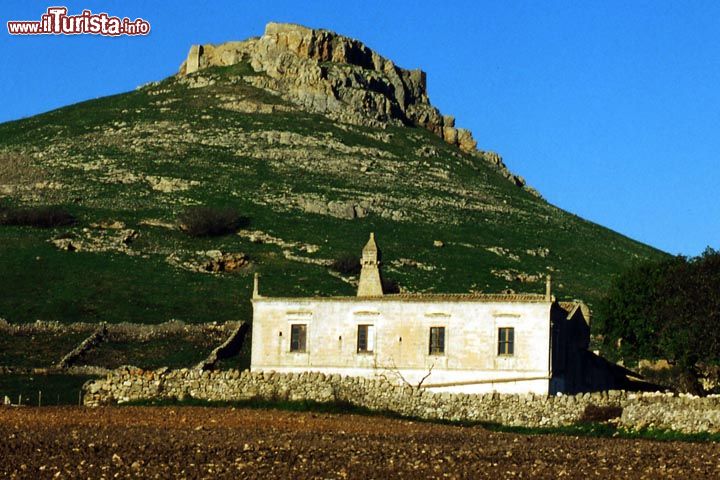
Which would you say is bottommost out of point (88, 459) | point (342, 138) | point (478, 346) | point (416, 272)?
point (88, 459)

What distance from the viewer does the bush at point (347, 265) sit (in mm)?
99125

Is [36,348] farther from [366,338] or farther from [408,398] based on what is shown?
[408,398]

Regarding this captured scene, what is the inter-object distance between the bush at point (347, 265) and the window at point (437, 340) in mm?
42109

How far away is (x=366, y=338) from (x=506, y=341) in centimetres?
570

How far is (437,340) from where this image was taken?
2234 inches

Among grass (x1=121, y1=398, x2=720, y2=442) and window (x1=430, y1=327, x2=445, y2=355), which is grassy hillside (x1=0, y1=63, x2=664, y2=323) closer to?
window (x1=430, y1=327, x2=445, y2=355)

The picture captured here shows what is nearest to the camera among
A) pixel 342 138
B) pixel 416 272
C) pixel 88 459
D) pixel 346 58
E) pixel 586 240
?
pixel 88 459

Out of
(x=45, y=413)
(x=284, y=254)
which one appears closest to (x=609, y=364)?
(x=45, y=413)

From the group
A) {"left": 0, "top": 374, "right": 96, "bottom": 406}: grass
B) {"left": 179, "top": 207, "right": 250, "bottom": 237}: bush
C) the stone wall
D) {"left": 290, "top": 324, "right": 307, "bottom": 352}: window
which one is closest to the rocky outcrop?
{"left": 179, "top": 207, "right": 250, "bottom": 237}: bush

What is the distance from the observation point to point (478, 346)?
56062 millimetres

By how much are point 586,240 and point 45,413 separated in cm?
8941

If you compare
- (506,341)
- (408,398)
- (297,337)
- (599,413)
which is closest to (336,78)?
(297,337)

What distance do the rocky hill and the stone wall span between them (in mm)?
30344

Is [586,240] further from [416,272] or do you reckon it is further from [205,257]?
[205,257]
